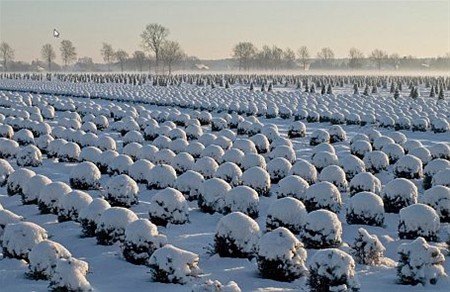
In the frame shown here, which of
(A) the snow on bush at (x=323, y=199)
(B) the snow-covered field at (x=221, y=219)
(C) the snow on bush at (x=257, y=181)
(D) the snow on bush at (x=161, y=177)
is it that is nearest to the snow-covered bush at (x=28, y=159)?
(B) the snow-covered field at (x=221, y=219)

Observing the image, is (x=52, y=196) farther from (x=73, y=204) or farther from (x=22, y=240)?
(x=22, y=240)

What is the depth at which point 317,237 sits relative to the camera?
10000 mm

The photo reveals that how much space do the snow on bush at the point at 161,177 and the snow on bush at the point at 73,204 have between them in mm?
3120

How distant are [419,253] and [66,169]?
12.2m

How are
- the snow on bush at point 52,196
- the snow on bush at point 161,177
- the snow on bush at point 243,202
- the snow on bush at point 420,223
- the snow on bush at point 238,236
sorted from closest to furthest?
1. the snow on bush at point 238,236
2. the snow on bush at point 420,223
3. the snow on bush at point 243,202
4. the snow on bush at point 52,196
5. the snow on bush at point 161,177

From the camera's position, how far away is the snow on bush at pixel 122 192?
42.1 feet

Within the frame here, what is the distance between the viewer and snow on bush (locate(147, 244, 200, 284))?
844 cm

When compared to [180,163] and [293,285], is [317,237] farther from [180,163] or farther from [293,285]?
[180,163]

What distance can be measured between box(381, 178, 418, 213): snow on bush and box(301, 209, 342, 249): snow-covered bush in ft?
11.1

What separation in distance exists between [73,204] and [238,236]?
395 centimetres

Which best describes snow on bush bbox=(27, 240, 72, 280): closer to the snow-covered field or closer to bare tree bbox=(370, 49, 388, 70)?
the snow-covered field

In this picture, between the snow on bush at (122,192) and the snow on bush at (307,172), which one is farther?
the snow on bush at (307,172)

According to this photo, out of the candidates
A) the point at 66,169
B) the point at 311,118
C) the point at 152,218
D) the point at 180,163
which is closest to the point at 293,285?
the point at 152,218

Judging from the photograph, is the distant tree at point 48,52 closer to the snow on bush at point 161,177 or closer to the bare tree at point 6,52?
the bare tree at point 6,52
